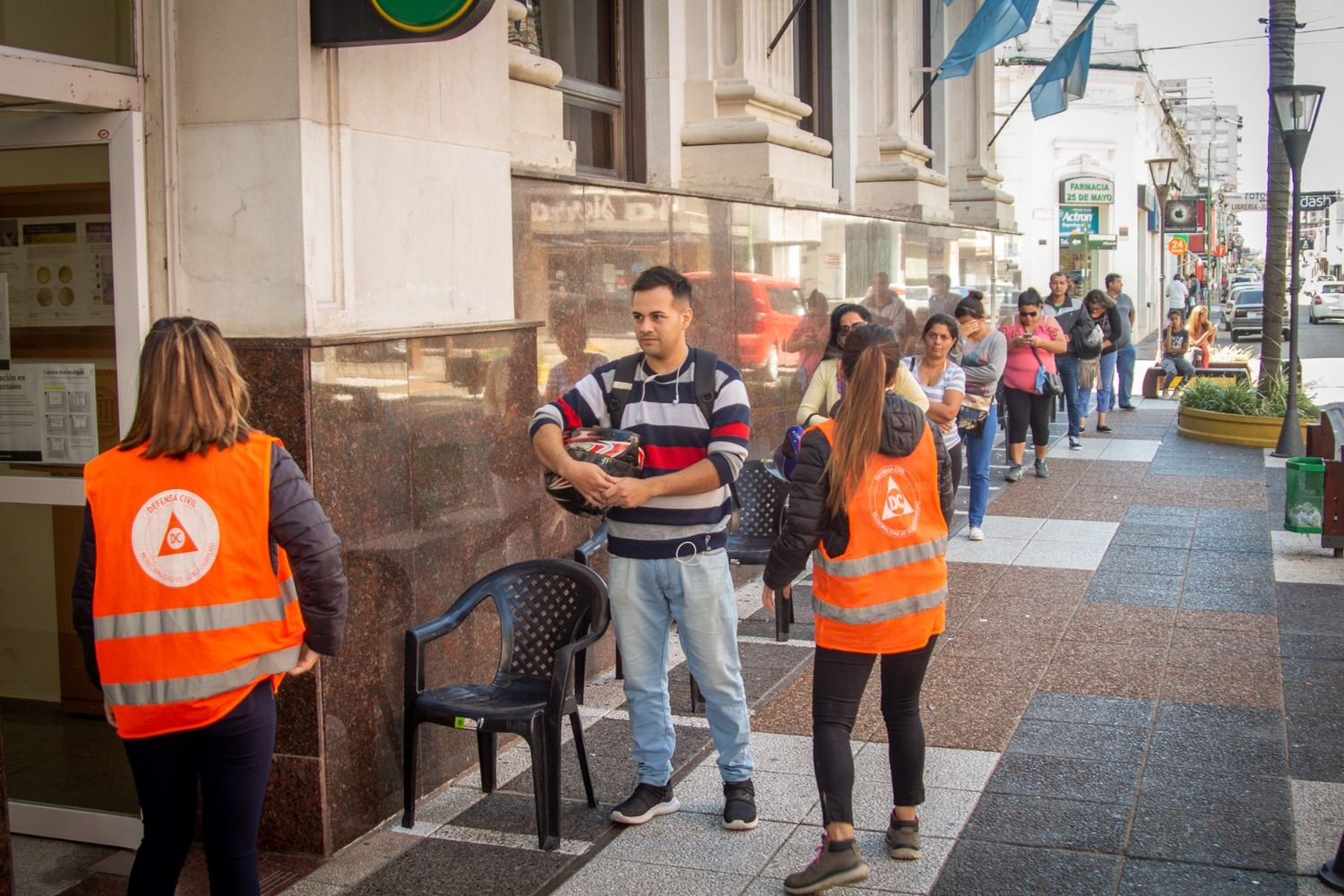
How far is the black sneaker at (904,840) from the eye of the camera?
15.7 ft

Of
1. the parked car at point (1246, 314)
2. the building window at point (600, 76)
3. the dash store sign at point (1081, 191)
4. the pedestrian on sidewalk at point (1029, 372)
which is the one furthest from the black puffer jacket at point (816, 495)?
the parked car at point (1246, 314)

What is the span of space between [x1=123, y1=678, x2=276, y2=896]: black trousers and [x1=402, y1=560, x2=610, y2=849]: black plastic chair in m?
1.34

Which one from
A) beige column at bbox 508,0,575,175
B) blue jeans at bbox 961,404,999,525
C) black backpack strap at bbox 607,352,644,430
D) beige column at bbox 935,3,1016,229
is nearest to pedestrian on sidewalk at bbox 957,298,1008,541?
blue jeans at bbox 961,404,999,525

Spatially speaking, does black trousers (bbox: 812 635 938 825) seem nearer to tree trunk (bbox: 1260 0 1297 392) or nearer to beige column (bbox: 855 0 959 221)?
beige column (bbox: 855 0 959 221)

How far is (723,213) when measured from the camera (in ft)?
29.9

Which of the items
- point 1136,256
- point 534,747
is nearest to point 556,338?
point 534,747

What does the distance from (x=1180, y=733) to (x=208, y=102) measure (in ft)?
15.2

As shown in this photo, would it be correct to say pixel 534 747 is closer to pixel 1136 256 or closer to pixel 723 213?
pixel 723 213

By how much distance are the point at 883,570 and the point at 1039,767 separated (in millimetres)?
1652

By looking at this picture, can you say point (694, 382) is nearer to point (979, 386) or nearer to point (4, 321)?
point (4, 321)

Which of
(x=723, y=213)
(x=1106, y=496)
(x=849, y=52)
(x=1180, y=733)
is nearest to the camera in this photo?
(x=1180, y=733)

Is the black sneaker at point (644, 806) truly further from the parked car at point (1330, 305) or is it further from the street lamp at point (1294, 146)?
the parked car at point (1330, 305)

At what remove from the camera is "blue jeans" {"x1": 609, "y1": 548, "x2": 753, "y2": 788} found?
5051 mm

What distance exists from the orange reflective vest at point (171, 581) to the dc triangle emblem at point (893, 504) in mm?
1975
